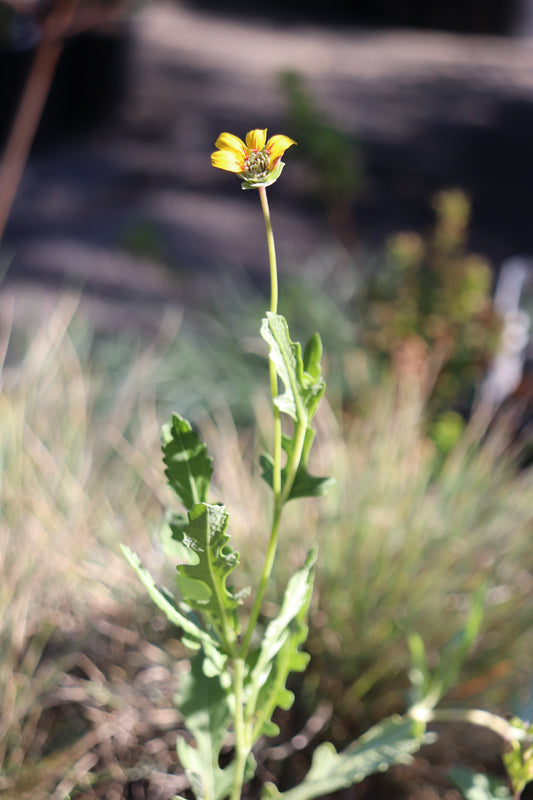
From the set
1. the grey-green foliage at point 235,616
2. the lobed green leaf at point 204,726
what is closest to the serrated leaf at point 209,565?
the grey-green foliage at point 235,616

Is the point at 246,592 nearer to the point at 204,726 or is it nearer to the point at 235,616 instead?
the point at 235,616

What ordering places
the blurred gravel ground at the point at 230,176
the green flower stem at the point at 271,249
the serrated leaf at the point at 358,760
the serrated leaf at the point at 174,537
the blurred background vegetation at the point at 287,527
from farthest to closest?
the blurred gravel ground at the point at 230,176 → the blurred background vegetation at the point at 287,527 → the serrated leaf at the point at 358,760 → the serrated leaf at the point at 174,537 → the green flower stem at the point at 271,249

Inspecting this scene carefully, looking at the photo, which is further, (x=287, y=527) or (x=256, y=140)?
(x=287, y=527)

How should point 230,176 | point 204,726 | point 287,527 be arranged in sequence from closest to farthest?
1. point 204,726
2. point 287,527
3. point 230,176

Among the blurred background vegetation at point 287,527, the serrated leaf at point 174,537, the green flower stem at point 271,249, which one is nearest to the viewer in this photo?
the green flower stem at point 271,249

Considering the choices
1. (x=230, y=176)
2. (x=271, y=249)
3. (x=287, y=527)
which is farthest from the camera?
(x=230, y=176)

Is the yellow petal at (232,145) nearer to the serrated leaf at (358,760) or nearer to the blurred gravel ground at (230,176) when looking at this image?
the serrated leaf at (358,760)

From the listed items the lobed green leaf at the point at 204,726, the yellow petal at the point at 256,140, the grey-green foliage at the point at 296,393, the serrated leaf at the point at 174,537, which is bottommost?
the lobed green leaf at the point at 204,726

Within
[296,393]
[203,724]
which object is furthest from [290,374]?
[203,724]
